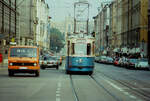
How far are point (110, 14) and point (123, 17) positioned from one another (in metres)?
28.7

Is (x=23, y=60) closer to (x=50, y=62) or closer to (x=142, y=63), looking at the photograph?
(x=50, y=62)

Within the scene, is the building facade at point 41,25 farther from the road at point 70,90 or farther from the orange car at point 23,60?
the road at point 70,90

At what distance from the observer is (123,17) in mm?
104750

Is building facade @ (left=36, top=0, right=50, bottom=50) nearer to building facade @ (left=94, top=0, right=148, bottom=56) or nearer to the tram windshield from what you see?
building facade @ (left=94, top=0, right=148, bottom=56)

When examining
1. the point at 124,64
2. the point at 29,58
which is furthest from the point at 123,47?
the point at 29,58

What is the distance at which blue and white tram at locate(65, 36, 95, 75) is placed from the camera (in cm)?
3497

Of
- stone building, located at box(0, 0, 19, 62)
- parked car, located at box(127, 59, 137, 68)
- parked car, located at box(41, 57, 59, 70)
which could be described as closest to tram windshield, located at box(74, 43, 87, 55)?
parked car, located at box(41, 57, 59, 70)

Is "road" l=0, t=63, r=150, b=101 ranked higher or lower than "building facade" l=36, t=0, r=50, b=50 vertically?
lower

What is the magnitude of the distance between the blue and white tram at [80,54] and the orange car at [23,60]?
548 cm

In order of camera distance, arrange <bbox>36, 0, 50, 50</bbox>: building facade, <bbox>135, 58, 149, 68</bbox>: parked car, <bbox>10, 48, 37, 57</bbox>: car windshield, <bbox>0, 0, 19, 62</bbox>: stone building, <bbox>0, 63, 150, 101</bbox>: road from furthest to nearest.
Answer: <bbox>36, 0, 50, 50</bbox>: building facade, <bbox>0, 0, 19, 62</bbox>: stone building, <bbox>135, 58, 149, 68</bbox>: parked car, <bbox>10, 48, 37, 57</bbox>: car windshield, <bbox>0, 63, 150, 101</bbox>: road

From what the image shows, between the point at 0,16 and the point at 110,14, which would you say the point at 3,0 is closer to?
the point at 0,16

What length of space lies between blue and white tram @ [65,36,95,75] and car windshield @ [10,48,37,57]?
5674 mm

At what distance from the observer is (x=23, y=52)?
97.5 feet

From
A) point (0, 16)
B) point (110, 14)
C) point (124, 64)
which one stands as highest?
point (110, 14)
